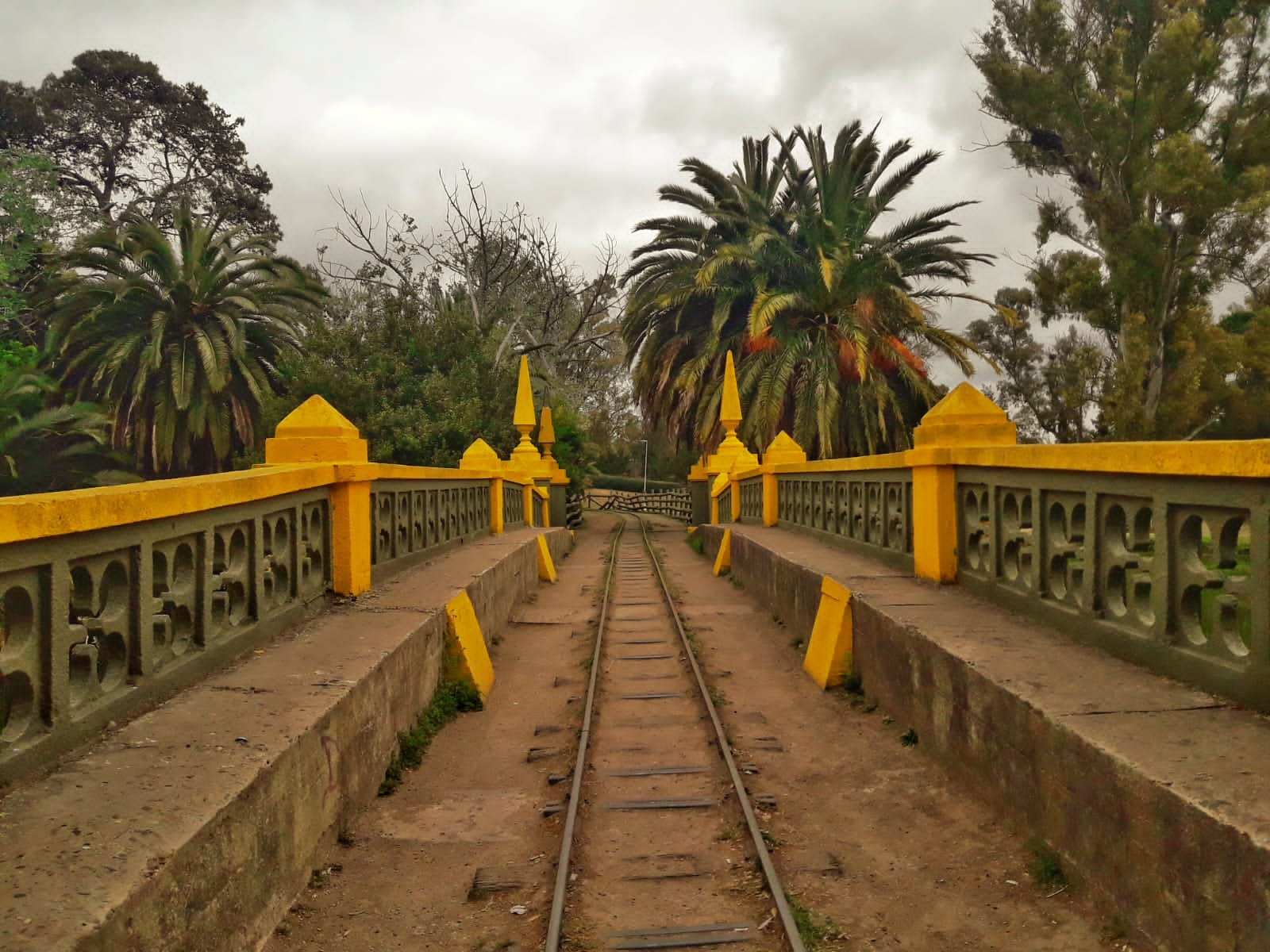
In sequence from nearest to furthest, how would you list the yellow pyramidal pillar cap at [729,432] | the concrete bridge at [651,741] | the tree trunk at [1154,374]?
the concrete bridge at [651,741] < the yellow pyramidal pillar cap at [729,432] < the tree trunk at [1154,374]

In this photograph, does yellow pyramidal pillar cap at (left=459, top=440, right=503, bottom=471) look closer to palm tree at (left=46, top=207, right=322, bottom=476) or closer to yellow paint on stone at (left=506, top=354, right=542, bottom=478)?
yellow paint on stone at (left=506, top=354, right=542, bottom=478)

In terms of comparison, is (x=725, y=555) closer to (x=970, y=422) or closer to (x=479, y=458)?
(x=479, y=458)

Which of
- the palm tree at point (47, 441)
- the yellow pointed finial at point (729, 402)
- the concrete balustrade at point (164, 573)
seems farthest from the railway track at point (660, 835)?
the palm tree at point (47, 441)

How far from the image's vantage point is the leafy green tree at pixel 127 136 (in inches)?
1258

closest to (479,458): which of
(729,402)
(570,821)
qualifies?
(729,402)

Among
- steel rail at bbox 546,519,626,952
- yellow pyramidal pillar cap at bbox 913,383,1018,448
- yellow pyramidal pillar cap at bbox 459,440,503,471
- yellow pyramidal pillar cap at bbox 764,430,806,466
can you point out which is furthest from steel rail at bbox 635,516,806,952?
yellow pyramidal pillar cap at bbox 764,430,806,466

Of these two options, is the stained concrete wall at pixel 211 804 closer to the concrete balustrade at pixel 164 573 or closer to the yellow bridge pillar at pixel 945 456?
the concrete balustrade at pixel 164 573

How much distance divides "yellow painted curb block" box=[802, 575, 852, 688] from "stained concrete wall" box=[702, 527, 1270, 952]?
930 mm

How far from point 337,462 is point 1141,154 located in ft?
79.6

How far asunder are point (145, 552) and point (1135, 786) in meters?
3.69

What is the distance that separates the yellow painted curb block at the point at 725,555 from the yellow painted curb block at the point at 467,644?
7554 mm

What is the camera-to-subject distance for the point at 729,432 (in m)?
20.6

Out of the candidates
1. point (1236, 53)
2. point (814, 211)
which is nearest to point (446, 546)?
point (814, 211)

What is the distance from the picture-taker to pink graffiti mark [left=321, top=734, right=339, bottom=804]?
A: 396 cm
